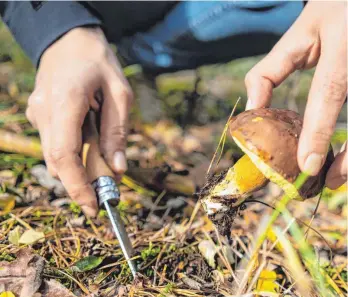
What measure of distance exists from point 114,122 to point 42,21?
0.46 metres

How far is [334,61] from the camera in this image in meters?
1.08

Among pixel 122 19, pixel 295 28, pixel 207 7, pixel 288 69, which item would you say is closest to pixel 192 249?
pixel 288 69

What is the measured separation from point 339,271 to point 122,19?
4.62 feet

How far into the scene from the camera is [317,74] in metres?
1.08

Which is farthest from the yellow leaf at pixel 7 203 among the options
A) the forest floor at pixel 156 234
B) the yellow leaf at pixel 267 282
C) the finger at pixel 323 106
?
the finger at pixel 323 106

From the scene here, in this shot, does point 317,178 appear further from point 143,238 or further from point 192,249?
point 143,238

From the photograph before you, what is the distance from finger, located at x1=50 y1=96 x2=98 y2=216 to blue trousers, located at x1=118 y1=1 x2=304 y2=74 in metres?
0.89

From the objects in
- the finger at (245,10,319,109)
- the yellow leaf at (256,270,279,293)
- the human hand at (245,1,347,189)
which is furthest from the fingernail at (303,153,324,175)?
the yellow leaf at (256,270,279,293)

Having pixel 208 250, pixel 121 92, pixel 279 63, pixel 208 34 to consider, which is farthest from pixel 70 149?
pixel 208 34

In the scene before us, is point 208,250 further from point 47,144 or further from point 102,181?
point 47,144

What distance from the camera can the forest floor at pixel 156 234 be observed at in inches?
46.3

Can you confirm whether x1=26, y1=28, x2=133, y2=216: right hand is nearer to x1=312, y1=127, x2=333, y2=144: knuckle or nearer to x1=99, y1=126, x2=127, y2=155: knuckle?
x1=99, y1=126, x2=127, y2=155: knuckle

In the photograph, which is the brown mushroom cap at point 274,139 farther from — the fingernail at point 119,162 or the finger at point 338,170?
the fingernail at point 119,162

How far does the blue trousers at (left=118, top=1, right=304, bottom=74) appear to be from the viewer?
6.21ft
